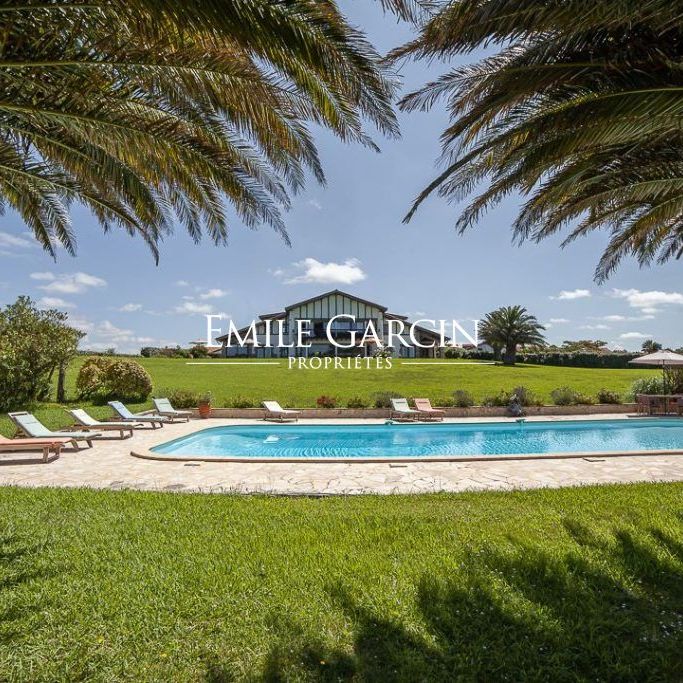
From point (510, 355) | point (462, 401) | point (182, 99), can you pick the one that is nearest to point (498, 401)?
point (462, 401)

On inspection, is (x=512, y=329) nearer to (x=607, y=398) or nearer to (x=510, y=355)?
(x=510, y=355)

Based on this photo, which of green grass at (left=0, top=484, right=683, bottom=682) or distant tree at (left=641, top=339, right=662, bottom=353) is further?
distant tree at (left=641, top=339, right=662, bottom=353)

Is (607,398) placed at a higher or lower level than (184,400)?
lower

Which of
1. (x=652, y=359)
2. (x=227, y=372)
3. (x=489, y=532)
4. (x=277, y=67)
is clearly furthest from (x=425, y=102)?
(x=227, y=372)

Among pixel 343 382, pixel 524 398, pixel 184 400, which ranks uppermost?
pixel 343 382

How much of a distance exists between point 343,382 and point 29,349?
1563 centimetres

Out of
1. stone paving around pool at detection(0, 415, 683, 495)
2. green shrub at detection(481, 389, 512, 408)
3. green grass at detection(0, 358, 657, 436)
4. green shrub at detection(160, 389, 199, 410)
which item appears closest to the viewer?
stone paving around pool at detection(0, 415, 683, 495)

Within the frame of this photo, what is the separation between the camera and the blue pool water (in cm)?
1238

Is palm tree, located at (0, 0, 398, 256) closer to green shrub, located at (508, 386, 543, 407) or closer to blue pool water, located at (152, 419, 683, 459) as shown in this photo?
blue pool water, located at (152, 419, 683, 459)

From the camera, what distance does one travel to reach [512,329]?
43.4 meters

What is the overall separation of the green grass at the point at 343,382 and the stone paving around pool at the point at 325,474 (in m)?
8.17

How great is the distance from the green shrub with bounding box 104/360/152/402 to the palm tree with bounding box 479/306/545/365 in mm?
34729

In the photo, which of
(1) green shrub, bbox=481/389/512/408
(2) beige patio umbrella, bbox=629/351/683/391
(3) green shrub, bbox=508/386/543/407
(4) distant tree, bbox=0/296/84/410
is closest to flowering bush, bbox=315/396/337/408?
(1) green shrub, bbox=481/389/512/408

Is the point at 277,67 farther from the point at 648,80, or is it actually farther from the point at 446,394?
the point at 446,394
